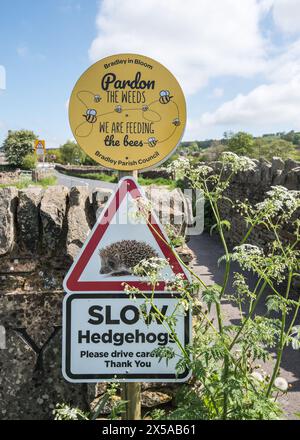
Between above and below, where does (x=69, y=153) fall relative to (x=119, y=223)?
above

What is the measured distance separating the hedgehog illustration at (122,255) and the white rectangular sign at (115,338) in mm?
137

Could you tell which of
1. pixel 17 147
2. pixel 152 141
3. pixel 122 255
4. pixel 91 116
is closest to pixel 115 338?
pixel 122 255

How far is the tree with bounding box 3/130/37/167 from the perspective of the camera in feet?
204

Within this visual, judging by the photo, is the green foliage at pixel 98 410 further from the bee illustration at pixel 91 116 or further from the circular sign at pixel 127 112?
the bee illustration at pixel 91 116

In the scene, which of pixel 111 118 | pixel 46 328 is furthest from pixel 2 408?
pixel 111 118

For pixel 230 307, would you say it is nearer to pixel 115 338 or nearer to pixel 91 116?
pixel 115 338

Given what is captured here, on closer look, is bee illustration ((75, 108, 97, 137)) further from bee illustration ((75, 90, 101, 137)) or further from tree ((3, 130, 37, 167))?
tree ((3, 130, 37, 167))

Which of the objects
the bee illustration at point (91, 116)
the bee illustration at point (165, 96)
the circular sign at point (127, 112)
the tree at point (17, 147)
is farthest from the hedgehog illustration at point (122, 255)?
the tree at point (17, 147)

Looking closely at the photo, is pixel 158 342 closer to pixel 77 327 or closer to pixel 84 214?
pixel 77 327

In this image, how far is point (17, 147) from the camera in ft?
207

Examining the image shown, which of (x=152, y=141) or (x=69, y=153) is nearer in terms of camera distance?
(x=152, y=141)

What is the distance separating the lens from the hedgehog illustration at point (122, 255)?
8.09 feet

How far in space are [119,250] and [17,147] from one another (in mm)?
64036

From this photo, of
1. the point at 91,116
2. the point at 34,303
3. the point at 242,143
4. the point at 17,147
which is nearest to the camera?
the point at 91,116
